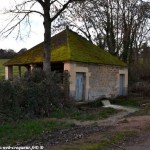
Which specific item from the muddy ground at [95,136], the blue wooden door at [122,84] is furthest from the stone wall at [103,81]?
the muddy ground at [95,136]

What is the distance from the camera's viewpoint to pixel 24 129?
1293 centimetres

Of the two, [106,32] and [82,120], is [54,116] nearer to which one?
[82,120]

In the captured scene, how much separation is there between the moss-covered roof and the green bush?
2890 millimetres

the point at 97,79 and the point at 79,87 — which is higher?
the point at 97,79

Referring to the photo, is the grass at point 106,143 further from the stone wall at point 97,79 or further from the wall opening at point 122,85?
the wall opening at point 122,85

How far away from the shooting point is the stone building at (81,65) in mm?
21769

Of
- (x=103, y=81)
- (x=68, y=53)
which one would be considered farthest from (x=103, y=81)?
(x=68, y=53)

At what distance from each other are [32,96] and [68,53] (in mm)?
6103

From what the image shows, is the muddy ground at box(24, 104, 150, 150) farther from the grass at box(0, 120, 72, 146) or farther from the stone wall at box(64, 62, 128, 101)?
the stone wall at box(64, 62, 128, 101)

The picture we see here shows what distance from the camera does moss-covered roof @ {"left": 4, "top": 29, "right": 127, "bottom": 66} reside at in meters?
22.2

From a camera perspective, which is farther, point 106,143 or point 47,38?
point 47,38

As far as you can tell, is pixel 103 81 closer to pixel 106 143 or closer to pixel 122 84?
pixel 122 84

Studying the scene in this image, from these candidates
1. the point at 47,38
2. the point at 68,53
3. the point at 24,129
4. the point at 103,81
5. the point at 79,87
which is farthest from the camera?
the point at 103,81

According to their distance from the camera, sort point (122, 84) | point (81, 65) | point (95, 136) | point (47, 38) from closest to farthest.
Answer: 1. point (95, 136)
2. point (47, 38)
3. point (81, 65)
4. point (122, 84)
